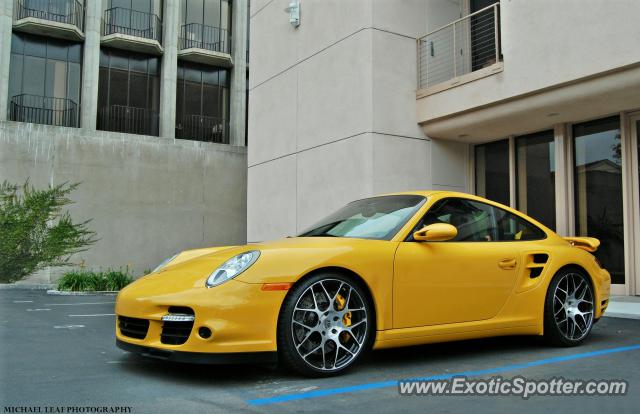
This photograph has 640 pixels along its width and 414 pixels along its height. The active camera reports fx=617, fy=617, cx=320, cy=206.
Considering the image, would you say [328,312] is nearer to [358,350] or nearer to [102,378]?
[358,350]

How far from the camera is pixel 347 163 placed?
11992 mm

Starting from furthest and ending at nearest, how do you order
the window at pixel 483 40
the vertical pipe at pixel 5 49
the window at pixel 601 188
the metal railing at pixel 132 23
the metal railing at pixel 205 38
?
1. the metal railing at pixel 205 38
2. the metal railing at pixel 132 23
3. the vertical pipe at pixel 5 49
4. the window at pixel 483 40
5. the window at pixel 601 188

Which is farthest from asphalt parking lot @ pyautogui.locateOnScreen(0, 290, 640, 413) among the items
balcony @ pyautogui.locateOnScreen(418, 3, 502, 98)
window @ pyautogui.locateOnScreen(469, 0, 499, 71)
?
window @ pyautogui.locateOnScreen(469, 0, 499, 71)

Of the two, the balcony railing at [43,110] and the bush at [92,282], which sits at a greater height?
the balcony railing at [43,110]

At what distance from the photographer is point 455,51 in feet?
40.4

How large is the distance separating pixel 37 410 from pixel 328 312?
1.81 metres

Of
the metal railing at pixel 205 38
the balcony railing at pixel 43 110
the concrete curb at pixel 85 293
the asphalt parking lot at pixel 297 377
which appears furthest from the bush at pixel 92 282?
the metal railing at pixel 205 38

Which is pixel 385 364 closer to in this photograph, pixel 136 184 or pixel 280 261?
pixel 280 261

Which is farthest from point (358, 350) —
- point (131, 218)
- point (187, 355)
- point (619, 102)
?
point (131, 218)

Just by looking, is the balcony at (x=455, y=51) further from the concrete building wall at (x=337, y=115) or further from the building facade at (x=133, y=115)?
the building facade at (x=133, y=115)

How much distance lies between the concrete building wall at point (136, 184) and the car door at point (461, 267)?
17.6m

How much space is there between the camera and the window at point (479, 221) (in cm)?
500

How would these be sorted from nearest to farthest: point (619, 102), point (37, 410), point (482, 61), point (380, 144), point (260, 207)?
point (37, 410) < point (619, 102) < point (380, 144) < point (482, 61) < point (260, 207)

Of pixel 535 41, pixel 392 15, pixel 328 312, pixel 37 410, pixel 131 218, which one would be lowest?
pixel 37 410
